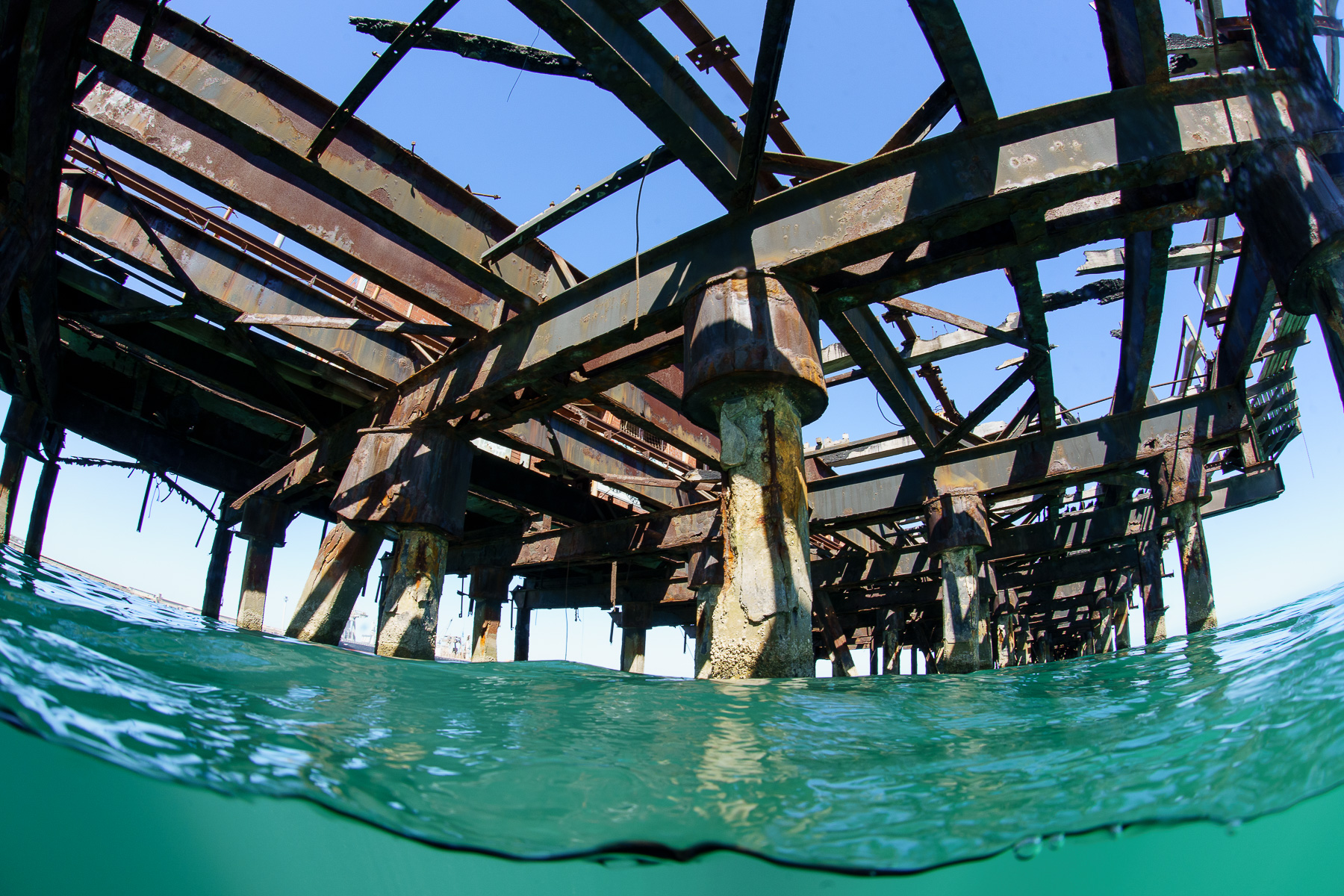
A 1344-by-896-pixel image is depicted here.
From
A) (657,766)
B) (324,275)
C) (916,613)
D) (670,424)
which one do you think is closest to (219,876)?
(657,766)

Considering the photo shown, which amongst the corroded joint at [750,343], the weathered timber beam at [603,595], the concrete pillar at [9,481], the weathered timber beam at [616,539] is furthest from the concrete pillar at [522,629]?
the corroded joint at [750,343]

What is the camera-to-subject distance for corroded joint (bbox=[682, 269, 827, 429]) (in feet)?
14.1

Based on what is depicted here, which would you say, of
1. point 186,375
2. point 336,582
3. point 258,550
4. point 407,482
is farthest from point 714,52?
point 258,550

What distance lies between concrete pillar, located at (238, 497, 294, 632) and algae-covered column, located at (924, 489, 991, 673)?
936 cm

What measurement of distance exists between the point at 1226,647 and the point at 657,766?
11.3ft

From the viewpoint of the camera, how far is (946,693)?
140 inches

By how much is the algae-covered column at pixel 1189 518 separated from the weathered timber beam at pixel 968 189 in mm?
4291

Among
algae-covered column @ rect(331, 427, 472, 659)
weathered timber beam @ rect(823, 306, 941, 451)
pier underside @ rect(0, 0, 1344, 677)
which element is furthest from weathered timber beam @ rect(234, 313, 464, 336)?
weathered timber beam @ rect(823, 306, 941, 451)

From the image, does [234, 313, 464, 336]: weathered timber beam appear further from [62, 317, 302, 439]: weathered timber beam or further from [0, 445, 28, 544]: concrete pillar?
[0, 445, 28, 544]: concrete pillar

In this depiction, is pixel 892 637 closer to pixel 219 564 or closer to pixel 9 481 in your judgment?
pixel 219 564

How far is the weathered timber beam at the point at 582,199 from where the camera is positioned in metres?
Result: 4.88

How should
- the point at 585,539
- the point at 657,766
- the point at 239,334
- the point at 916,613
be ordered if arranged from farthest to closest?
1. the point at 916,613
2. the point at 585,539
3. the point at 239,334
4. the point at 657,766

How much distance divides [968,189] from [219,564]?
13.6 metres

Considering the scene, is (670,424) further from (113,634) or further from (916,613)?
(916,613)
